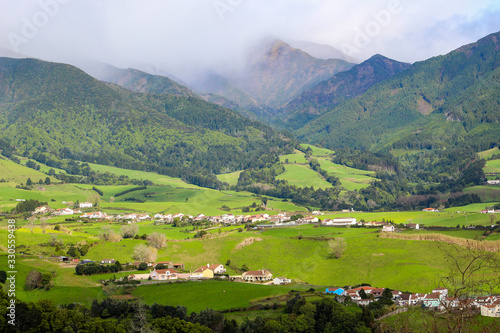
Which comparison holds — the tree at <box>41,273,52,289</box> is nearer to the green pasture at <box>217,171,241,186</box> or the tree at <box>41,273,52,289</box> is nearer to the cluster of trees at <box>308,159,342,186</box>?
the cluster of trees at <box>308,159,342,186</box>

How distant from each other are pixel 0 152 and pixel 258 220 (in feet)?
400

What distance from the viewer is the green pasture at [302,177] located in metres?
170

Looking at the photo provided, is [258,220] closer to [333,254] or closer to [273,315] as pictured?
[333,254]

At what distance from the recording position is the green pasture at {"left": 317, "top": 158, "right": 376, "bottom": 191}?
167 metres

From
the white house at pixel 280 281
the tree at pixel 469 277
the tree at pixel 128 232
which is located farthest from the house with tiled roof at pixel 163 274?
the tree at pixel 469 277

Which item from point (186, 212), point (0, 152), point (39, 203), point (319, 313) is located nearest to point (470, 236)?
point (319, 313)

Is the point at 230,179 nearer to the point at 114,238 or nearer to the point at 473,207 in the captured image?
the point at 473,207

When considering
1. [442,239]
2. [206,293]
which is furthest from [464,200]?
[206,293]

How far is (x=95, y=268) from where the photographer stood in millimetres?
58031

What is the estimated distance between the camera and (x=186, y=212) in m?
121

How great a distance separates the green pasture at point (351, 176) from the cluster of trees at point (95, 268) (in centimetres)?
11178

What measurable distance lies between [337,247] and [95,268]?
1290 inches

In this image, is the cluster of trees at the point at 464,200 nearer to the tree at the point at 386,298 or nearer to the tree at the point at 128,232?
the tree at the point at 128,232

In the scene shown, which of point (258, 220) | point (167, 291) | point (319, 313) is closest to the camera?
point (319, 313)
